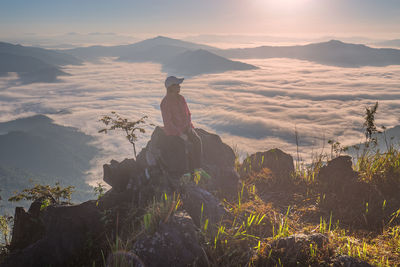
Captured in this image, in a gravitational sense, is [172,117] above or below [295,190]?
above

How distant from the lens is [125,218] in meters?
4.32

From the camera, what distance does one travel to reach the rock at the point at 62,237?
3908mm

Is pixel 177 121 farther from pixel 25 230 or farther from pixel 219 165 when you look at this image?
pixel 25 230

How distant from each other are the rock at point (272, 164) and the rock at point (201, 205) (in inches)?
88.9

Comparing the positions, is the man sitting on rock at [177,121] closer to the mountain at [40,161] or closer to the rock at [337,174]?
the rock at [337,174]

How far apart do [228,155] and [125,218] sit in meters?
3.23

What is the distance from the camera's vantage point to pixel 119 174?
5539 millimetres

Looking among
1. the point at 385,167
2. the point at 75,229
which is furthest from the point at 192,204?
the point at 385,167

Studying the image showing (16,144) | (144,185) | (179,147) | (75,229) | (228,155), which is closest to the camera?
(75,229)

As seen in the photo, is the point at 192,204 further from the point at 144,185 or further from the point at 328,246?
the point at 328,246

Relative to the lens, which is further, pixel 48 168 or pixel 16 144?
pixel 16 144

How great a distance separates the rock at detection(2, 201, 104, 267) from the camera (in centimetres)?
391

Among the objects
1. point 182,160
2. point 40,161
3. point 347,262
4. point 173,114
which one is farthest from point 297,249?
point 40,161

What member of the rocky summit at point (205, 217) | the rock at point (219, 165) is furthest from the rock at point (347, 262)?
the rock at point (219, 165)
